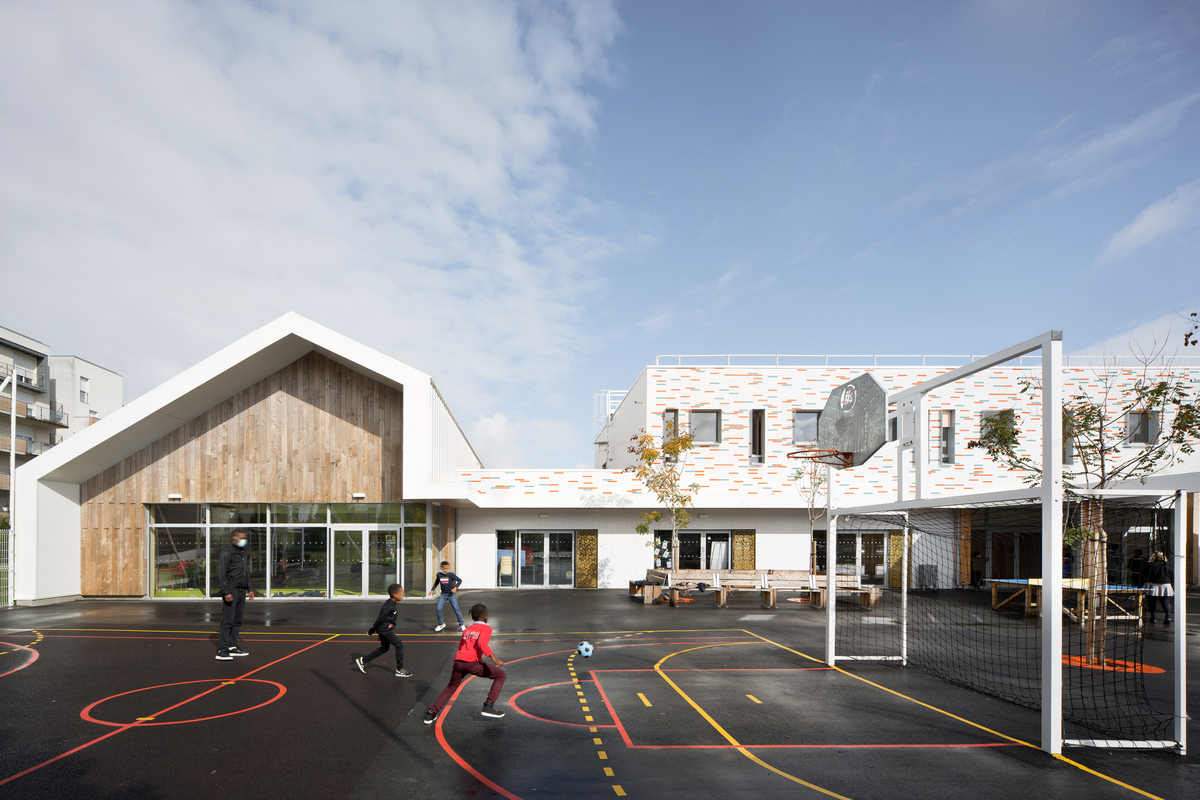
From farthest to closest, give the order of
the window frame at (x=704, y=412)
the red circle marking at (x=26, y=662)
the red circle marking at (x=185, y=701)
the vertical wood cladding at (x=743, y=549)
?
the vertical wood cladding at (x=743, y=549) < the window frame at (x=704, y=412) < the red circle marking at (x=26, y=662) < the red circle marking at (x=185, y=701)

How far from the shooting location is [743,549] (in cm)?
2806

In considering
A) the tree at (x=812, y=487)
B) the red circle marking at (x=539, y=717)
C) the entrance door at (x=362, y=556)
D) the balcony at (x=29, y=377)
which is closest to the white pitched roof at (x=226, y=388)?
the entrance door at (x=362, y=556)

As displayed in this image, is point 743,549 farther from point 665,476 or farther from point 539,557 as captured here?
point 539,557

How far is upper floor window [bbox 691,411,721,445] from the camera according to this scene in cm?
2781

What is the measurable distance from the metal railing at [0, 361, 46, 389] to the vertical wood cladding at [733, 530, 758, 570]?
154 ft

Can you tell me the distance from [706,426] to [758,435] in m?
2.06

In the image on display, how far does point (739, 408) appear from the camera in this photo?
27.9 metres

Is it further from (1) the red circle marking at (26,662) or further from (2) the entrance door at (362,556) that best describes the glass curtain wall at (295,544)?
(1) the red circle marking at (26,662)

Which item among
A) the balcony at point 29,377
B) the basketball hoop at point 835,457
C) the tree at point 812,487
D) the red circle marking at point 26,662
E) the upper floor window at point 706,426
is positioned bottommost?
the red circle marking at point 26,662

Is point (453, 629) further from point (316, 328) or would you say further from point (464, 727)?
point (316, 328)

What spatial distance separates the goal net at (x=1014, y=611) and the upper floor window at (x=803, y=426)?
11.0ft

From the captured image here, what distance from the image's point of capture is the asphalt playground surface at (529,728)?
6.84m

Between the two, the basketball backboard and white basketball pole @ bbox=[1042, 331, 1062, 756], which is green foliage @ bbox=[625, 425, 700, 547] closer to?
the basketball backboard

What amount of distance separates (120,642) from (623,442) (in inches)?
828
